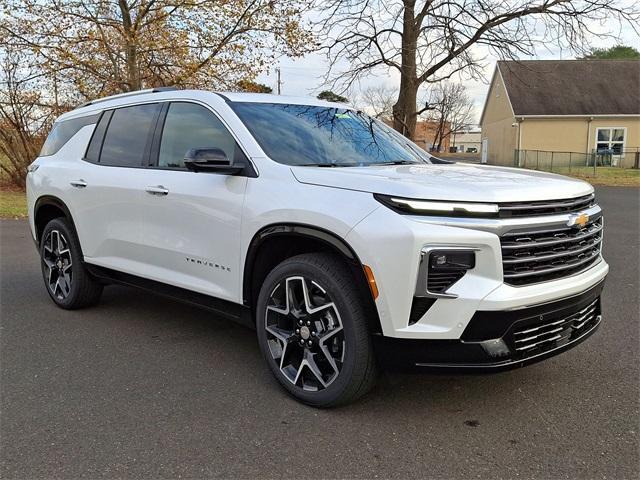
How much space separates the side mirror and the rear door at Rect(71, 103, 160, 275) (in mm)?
931

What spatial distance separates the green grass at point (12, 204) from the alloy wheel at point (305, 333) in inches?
449

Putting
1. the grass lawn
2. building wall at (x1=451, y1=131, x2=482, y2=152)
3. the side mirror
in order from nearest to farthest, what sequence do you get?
the side mirror < the grass lawn < building wall at (x1=451, y1=131, x2=482, y2=152)

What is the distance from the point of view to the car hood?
2811 millimetres

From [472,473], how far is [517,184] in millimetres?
1492

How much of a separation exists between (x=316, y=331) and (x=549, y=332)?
4.16 ft

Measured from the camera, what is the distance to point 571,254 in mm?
3102

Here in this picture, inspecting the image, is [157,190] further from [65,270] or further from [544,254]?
[544,254]


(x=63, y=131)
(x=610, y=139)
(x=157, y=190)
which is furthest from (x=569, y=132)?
(x=157, y=190)

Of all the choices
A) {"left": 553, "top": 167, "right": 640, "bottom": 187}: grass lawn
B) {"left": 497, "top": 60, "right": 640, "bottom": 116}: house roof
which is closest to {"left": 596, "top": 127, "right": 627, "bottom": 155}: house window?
{"left": 497, "top": 60, "right": 640, "bottom": 116}: house roof

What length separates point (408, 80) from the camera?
16.2m

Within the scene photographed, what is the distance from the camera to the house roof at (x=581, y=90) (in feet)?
115

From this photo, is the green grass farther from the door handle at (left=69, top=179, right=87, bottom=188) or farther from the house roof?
the house roof

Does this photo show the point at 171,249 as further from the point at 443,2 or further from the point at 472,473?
the point at 443,2

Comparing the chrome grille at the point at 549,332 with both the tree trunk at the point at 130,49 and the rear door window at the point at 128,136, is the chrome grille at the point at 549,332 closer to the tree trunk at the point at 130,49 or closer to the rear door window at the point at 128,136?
the rear door window at the point at 128,136
